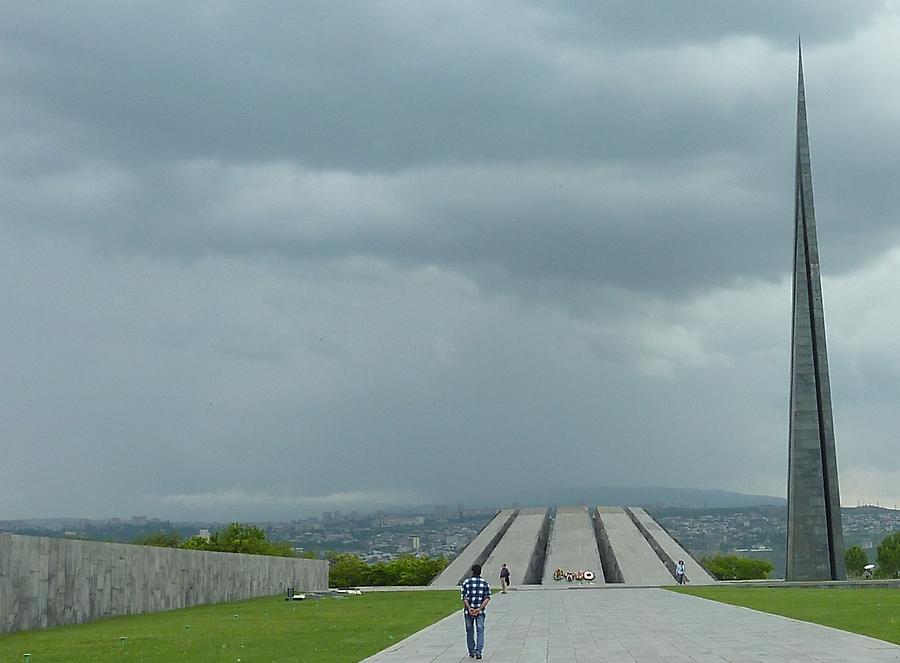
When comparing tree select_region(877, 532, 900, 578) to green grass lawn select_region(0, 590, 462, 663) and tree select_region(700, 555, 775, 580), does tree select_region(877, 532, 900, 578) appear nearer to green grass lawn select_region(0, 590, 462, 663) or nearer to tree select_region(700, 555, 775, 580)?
tree select_region(700, 555, 775, 580)

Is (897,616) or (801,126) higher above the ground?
(801,126)

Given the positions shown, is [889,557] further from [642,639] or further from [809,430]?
[642,639]

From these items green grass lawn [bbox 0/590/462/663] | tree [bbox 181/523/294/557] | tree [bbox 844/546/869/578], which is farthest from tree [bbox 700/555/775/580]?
green grass lawn [bbox 0/590/462/663]

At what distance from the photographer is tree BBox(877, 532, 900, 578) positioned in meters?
62.8

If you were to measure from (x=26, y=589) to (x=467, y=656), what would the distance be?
10481 millimetres

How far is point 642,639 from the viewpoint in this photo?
52.3 ft

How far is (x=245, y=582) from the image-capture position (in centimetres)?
3659

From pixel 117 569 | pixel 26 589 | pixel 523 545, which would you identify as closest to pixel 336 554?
pixel 523 545

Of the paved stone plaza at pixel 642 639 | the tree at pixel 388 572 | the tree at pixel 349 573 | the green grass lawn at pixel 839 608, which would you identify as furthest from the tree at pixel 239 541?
the paved stone plaza at pixel 642 639

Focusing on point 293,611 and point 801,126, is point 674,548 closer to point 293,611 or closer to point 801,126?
point 801,126

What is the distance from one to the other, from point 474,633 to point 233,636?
567 centimetres

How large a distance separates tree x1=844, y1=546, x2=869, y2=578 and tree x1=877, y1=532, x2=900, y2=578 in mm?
2068

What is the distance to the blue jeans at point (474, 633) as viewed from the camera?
13.4 meters

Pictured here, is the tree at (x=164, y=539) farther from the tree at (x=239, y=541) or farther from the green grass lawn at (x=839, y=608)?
the green grass lawn at (x=839, y=608)
